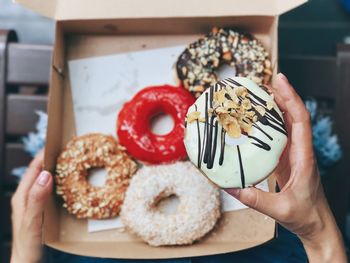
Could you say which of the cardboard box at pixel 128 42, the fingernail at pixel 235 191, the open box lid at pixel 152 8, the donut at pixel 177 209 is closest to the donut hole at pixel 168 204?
the donut at pixel 177 209

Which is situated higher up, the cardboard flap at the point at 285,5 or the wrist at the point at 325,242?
the cardboard flap at the point at 285,5

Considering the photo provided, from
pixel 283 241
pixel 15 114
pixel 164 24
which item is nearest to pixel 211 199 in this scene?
pixel 283 241

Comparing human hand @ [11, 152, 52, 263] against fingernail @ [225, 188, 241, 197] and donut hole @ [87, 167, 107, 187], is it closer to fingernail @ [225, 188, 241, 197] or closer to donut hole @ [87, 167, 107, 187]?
donut hole @ [87, 167, 107, 187]

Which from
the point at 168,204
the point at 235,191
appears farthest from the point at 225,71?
the point at 235,191

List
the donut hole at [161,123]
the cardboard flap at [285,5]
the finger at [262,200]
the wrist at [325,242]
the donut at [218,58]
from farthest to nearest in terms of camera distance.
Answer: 1. the donut hole at [161,123]
2. the donut at [218,58]
3. the cardboard flap at [285,5]
4. the wrist at [325,242]
5. the finger at [262,200]

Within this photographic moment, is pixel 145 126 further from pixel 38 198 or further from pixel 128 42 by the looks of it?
pixel 38 198

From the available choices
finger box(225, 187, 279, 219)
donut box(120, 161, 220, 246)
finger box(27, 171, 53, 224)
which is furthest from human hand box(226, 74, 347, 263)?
finger box(27, 171, 53, 224)

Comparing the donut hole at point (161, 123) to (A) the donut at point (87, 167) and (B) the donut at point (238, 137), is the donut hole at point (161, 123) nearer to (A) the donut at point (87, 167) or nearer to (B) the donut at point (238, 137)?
(A) the donut at point (87, 167)
